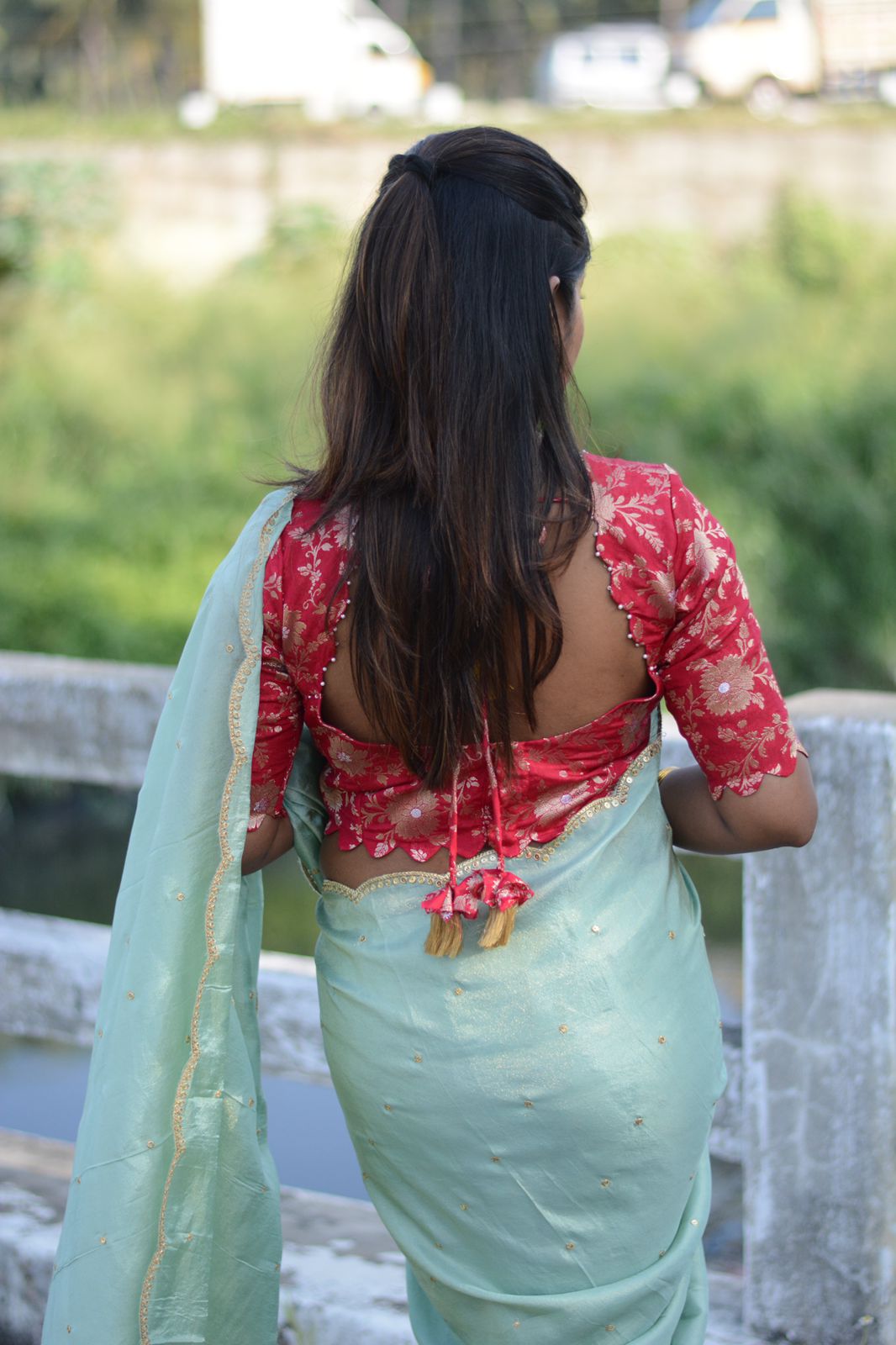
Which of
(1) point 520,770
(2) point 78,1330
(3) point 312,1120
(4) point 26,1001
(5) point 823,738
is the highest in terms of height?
(1) point 520,770

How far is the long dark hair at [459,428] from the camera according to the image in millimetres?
1313

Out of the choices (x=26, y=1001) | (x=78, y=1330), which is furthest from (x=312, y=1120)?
(x=78, y=1330)

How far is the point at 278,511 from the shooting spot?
1431 mm

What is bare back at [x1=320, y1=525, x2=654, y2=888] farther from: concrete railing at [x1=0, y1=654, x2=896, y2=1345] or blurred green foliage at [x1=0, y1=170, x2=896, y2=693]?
blurred green foliage at [x1=0, y1=170, x2=896, y2=693]

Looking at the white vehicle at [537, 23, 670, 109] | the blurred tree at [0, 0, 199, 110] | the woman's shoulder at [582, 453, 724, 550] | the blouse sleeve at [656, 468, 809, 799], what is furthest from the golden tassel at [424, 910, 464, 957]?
the blurred tree at [0, 0, 199, 110]

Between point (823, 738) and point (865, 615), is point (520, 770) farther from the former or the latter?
point (865, 615)

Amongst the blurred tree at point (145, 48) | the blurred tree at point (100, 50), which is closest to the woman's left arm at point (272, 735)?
the blurred tree at point (145, 48)

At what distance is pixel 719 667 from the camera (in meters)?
1.39

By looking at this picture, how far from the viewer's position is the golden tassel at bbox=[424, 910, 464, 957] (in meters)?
1.43

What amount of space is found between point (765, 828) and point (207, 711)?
1.90ft

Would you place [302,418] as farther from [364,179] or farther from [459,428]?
[364,179]

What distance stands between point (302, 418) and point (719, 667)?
5.74 m

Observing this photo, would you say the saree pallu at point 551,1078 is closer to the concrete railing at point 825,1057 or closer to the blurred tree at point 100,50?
the concrete railing at point 825,1057

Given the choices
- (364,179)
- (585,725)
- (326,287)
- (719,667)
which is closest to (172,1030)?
(585,725)
